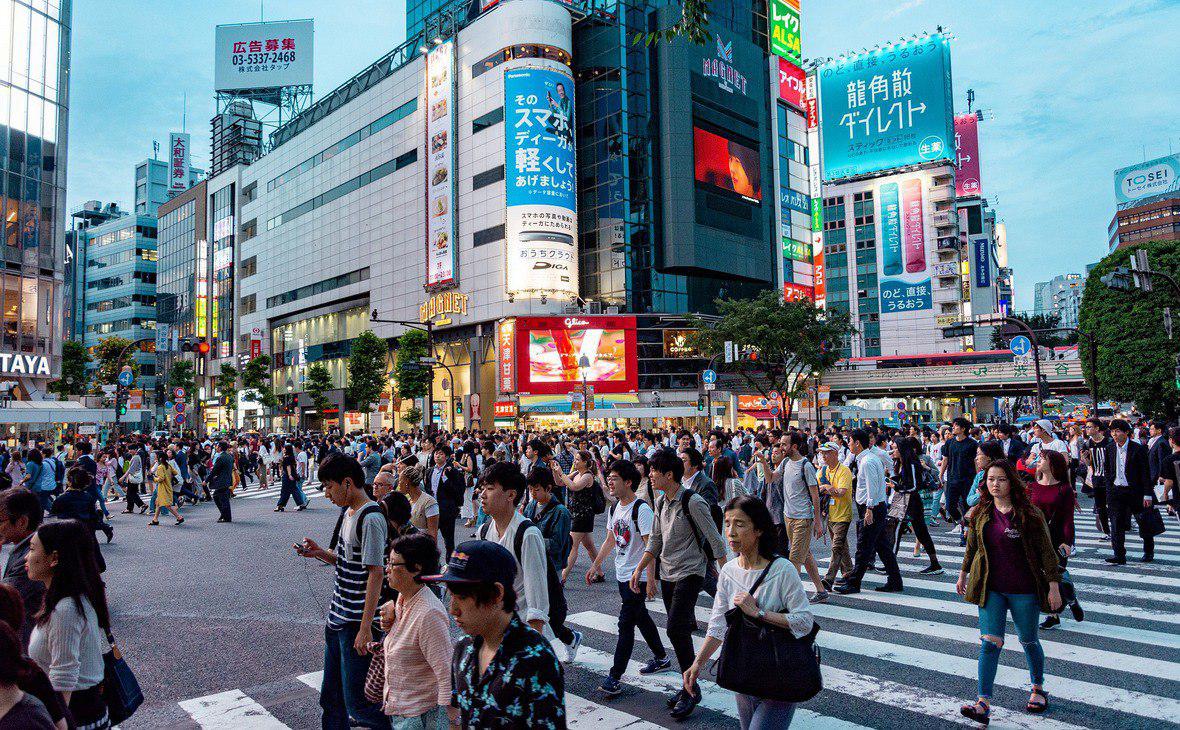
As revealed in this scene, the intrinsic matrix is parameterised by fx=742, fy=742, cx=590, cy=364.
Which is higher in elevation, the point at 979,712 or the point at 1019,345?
the point at 1019,345

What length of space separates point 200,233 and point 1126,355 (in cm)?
8870

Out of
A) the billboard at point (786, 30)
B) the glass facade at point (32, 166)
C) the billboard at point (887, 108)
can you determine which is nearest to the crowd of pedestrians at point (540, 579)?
the glass facade at point (32, 166)

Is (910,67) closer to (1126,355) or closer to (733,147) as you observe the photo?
(733,147)

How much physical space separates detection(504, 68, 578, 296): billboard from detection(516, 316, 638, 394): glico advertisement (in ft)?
8.21

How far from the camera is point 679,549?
18.5 feet

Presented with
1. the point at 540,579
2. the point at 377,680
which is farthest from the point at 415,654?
the point at 540,579

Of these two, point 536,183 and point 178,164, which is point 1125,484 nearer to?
point 536,183

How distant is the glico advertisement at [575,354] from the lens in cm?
4894

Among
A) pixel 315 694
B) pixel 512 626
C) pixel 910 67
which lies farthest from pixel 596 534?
pixel 910 67

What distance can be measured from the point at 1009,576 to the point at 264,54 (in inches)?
3592

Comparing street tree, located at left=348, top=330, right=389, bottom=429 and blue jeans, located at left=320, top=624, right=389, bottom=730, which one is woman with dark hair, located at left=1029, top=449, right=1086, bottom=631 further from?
street tree, located at left=348, top=330, right=389, bottom=429

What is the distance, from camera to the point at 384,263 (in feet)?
199

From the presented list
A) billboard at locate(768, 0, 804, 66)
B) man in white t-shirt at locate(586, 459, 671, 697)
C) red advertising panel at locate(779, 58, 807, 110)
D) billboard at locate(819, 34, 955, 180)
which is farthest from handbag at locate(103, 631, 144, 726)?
billboard at locate(819, 34, 955, 180)

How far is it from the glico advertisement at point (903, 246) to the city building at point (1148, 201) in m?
38.7
